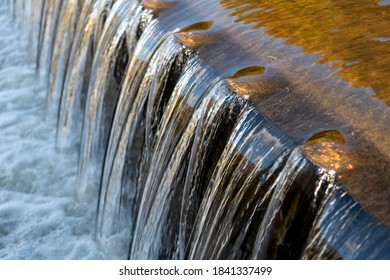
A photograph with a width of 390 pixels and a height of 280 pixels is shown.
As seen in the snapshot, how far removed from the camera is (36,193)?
5.22 metres

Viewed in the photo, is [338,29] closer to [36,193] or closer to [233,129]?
[233,129]

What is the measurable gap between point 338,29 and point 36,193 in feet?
8.24

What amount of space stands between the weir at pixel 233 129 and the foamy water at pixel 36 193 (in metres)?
0.14

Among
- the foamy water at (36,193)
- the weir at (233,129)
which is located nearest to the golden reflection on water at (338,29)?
the weir at (233,129)

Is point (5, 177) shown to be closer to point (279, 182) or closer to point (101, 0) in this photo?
point (101, 0)

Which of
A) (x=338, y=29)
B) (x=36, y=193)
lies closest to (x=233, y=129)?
(x=338, y=29)

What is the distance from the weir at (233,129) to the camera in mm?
2633

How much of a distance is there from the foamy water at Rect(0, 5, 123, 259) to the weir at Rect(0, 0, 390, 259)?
14 centimetres

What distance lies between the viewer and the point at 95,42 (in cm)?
545

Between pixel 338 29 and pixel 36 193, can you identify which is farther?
pixel 36 193

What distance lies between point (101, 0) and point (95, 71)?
577mm

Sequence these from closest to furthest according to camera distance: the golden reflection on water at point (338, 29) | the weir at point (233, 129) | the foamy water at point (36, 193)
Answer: the weir at point (233, 129) < the golden reflection on water at point (338, 29) < the foamy water at point (36, 193)

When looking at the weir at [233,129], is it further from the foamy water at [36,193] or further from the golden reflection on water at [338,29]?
the foamy water at [36,193]
